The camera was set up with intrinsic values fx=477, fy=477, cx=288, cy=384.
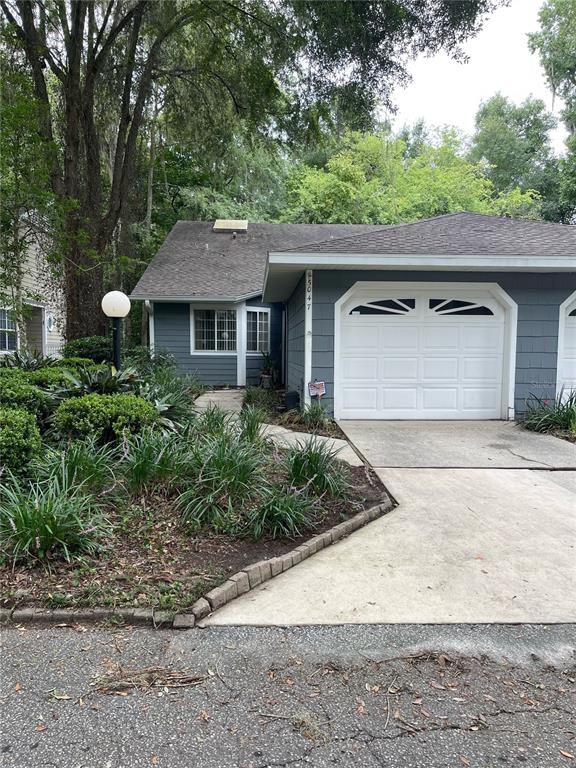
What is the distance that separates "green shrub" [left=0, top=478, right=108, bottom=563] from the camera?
2.86m

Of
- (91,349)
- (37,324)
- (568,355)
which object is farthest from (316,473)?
(37,324)

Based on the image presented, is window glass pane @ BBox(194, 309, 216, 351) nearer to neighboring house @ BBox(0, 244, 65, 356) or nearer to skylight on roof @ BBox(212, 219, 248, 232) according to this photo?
neighboring house @ BBox(0, 244, 65, 356)

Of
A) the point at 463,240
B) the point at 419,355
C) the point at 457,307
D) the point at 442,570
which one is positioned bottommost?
the point at 442,570

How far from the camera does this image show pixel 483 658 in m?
2.21

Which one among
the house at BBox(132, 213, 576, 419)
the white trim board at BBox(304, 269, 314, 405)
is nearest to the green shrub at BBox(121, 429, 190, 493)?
the white trim board at BBox(304, 269, 314, 405)

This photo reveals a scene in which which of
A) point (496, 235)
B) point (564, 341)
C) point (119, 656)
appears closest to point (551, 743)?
point (119, 656)

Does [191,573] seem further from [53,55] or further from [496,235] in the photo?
[53,55]

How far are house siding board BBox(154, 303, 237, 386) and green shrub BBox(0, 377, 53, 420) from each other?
24.7 ft

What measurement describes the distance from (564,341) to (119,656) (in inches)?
325

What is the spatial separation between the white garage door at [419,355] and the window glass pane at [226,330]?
5.93 metres

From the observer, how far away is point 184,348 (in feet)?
42.8

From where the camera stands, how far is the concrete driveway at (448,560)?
261 cm

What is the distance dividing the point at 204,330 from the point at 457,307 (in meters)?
7.31

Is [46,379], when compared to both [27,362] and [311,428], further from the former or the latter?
[311,428]
